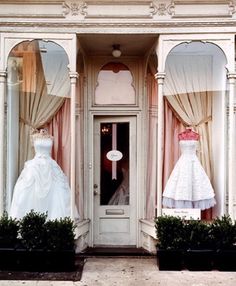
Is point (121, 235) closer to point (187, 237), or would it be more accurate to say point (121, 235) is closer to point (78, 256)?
point (78, 256)

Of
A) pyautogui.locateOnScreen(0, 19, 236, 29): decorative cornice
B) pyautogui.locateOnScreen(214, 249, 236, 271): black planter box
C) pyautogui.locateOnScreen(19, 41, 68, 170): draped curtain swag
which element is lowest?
pyautogui.locateOnScreen(214, 249, 236, 271): black planter box

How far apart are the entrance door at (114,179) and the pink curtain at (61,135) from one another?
591 mm

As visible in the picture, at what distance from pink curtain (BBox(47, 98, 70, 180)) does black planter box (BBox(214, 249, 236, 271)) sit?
2.72 meters

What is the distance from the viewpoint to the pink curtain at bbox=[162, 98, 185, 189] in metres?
6.49

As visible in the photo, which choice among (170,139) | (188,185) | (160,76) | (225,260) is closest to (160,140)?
(170,139)

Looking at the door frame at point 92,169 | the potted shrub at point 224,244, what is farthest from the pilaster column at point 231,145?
the door frame at point 92,169

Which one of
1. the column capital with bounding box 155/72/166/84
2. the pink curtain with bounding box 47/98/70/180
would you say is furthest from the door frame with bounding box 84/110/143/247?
the column capital with bounding box 155/72/166/84

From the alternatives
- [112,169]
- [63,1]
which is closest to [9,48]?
[63,1]

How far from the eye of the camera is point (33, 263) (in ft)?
17.9

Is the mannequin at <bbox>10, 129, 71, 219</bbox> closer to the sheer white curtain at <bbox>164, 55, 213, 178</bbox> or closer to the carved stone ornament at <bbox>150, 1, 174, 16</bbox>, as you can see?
the sheer white curtain at <bbox>164, 55, 213, 178</bbox>

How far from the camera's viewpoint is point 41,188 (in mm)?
6176

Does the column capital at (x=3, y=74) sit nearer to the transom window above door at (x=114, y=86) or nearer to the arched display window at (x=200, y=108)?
the transom window above door at (x=114, y=86)

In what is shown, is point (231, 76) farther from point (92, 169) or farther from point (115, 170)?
point (92, 169)

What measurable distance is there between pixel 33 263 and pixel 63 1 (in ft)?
12.4
